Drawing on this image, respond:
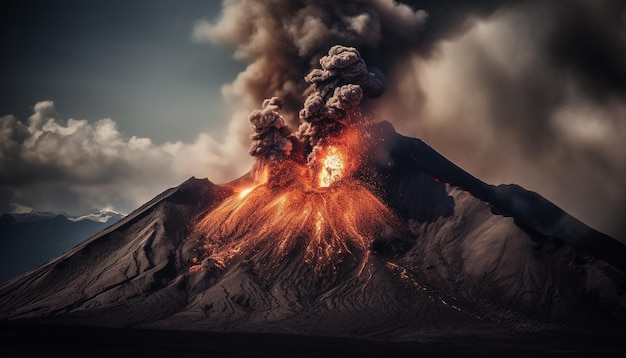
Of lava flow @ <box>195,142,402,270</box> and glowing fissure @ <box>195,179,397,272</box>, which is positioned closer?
glowing fissure @ <box>195,179,397,272</box>

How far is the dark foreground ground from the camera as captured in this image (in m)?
55.9

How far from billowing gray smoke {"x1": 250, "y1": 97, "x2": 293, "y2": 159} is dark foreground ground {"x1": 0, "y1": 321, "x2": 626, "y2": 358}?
54.5 meters

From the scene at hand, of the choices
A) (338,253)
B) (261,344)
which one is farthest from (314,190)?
(261,344)

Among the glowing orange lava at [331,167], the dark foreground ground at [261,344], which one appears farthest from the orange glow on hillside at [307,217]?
the dark foreground ground at [261,344]

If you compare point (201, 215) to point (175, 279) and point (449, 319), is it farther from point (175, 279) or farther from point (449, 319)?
point (449, 319)

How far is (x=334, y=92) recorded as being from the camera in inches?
4663

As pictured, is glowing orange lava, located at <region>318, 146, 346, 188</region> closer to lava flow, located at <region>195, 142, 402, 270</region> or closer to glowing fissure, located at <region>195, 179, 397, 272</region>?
lava flow, located at <region>195, 142, 402, 270</region>

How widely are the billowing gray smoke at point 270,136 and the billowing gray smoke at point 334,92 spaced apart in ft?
17.8

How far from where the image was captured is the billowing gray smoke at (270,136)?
389 feet

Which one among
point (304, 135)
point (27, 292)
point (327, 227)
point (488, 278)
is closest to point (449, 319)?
point (488, 278)

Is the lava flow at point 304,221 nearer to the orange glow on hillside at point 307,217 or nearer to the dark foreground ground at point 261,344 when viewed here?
the orange glow on hillside at point 307,217

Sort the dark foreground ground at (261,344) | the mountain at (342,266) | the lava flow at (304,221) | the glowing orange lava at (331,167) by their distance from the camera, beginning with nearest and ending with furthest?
the dark foreground ground at (261,344)
the mountain at (342,266)
the lava flow at (304,221)
the glowing orange lava at (331,167)

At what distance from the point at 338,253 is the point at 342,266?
347cm

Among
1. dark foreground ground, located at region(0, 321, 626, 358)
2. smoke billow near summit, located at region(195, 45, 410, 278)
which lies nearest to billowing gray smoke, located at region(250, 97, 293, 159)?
smoke billow near summit, located at region(195, 45, 410, 278)
